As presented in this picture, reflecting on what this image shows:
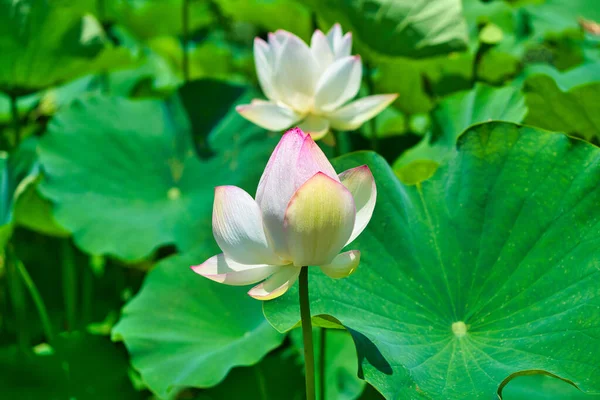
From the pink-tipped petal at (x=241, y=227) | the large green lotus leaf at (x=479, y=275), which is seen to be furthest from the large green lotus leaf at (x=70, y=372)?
the pink-tipped petal at (x=241, y=227)

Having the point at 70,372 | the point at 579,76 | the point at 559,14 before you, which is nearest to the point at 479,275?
the point at 579,76

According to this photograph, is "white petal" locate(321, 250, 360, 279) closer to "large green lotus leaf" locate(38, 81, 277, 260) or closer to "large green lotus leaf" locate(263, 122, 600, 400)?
"large green lotus leaf" locate(263, 122, 600, 400)

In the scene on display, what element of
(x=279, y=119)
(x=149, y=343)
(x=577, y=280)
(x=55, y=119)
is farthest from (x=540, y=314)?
(x=55, y=119)

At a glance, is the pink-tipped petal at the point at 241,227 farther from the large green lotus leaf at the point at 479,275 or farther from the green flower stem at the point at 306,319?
the large green lotus leaf at the point at 479,275

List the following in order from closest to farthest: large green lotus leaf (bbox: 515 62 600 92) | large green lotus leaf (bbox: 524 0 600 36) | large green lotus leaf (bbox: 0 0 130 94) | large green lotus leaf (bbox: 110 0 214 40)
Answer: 1. large green lotus leaf (bbox: 515 62 600 92)
2. large green lotus leaf (bbox: 0 0 130 94)
3. large green lotus leaf (bbox: 524 0 600 36)
4. large green lotus leaf (bbox: 110 0 214 40)

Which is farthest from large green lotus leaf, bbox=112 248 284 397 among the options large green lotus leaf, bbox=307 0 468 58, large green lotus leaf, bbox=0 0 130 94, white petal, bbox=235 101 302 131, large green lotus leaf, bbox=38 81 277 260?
large green lotus leaf, bbox=0 0 130 94

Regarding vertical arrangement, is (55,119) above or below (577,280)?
below

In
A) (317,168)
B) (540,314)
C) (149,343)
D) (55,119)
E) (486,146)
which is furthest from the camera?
(55,119)

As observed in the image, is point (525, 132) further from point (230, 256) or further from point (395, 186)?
point (230, 256)
